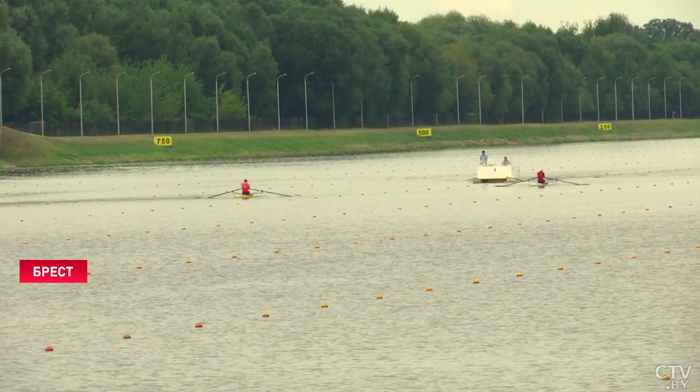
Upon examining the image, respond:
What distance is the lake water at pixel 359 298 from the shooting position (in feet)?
77.8

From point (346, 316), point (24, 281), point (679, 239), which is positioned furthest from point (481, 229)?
point (346, 316)

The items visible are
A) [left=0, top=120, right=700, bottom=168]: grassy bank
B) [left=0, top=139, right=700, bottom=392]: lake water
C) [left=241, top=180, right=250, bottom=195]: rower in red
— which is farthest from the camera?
[left=0, top=120, right=700, bottom=168]: grassy bank

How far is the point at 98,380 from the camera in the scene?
23438mm

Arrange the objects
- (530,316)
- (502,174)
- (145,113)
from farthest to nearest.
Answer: (145,113), (502,174), (530,316)

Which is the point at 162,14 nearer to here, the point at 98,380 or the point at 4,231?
the point at 4,231

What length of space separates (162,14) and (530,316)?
171593 mm

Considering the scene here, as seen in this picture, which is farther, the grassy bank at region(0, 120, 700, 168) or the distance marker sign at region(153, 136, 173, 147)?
the distance marker sign at region(153, 136, 173, 147)
